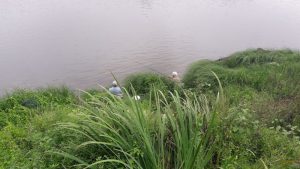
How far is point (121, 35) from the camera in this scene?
1501cm

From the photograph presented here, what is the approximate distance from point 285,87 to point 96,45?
8.56 meters

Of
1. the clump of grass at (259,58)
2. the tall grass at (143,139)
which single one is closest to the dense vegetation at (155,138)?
the tall grass at (143,139)

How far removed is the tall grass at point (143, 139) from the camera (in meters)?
2.74

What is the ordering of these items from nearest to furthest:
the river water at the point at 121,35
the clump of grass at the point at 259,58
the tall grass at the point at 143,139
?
the tall grass at the point at 143,139
the clump of grass at the point at 259,58
the river water at the point at 121,35

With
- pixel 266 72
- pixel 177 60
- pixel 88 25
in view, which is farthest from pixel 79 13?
pixel 266 72

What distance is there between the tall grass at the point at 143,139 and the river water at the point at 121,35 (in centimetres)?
776

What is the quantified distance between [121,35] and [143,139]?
12.6m

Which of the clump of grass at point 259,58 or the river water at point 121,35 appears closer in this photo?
the clump of grass at point 259,58

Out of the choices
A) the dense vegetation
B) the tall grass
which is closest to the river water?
the dense vegetation

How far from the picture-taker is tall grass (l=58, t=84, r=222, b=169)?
2.74 m

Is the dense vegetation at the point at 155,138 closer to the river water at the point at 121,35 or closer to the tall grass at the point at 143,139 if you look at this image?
the tall grass at the point at 143,139

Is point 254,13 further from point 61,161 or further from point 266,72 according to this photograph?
point 61,161

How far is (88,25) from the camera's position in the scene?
52.3 feet

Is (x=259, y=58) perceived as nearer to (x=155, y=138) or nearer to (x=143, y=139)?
(x=155, y=138)
